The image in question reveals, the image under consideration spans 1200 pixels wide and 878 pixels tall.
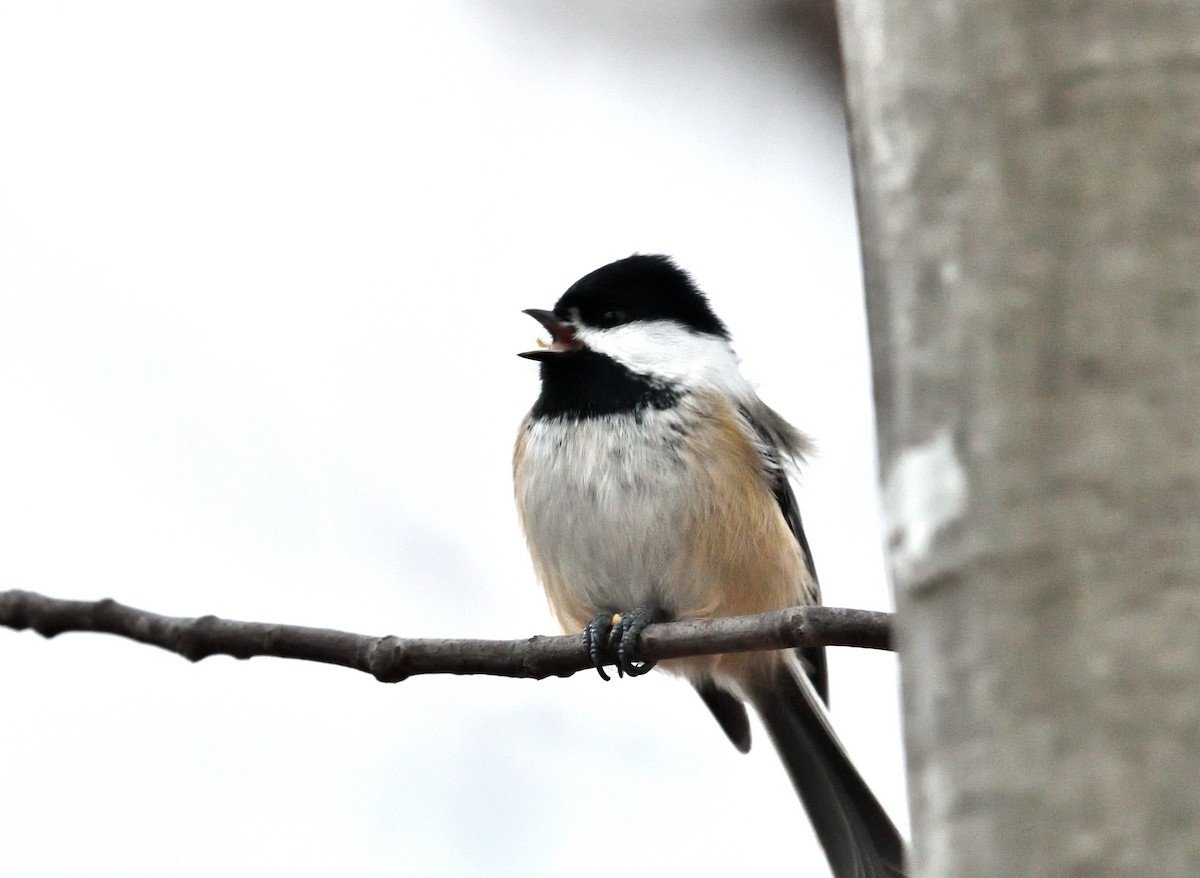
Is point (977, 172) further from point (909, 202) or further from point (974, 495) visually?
point (974, 495)

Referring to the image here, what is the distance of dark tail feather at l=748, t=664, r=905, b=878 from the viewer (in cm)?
343

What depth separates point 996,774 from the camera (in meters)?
0.73

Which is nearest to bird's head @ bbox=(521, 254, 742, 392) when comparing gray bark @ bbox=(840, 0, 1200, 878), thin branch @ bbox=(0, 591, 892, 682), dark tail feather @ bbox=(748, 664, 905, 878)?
dark tail feather @ bbox=(748, 664, 905, 878)

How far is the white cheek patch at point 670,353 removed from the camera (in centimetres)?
359

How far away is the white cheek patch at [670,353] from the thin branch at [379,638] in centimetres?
139

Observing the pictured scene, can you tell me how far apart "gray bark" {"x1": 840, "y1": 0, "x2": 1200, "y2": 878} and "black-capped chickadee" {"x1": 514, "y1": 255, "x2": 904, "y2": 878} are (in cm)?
231

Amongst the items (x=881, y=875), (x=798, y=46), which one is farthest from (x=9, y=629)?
(x=881, y=875)

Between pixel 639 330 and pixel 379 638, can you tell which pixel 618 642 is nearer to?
pixel 379 638

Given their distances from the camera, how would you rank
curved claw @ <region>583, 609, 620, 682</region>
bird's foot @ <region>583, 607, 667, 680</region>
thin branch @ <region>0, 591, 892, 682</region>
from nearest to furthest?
thin branch @ <region>0, 591, 892, 682</region>
curved claw @ <region>583, 609, 620, 682</region>
bird's foot @ <region>583, 607, 667, 680</region>

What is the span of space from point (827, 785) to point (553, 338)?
145 cm

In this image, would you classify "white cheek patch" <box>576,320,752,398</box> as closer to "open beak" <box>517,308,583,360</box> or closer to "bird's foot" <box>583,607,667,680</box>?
"open beak" <box>517,308,583,360</box>

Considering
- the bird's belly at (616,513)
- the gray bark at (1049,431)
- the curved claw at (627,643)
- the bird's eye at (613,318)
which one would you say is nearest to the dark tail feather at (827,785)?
the bird's belly at (616,513)

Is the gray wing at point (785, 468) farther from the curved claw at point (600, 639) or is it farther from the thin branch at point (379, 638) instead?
the thin branch at point (379, 638)

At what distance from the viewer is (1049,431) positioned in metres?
0.74
